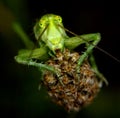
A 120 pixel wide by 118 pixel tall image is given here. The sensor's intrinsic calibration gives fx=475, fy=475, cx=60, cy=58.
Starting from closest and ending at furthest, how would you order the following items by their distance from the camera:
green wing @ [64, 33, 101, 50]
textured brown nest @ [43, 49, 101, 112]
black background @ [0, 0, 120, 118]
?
textured brown nest @ [43, 49, 101, 112]
green wing @ [64, 33, 101, 50]
black background @ [0, 0, 120, 118]

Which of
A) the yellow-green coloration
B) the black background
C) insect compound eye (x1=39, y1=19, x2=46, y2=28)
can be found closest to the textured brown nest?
the yellow-green coloration

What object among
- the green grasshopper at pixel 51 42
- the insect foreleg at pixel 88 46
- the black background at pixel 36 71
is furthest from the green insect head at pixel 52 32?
the black background at pixel 36 71

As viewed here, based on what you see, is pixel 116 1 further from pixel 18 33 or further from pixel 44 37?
pixel 44 37

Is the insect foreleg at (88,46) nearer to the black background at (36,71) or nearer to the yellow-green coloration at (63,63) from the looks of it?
the yellow-green coloration at (63,63)

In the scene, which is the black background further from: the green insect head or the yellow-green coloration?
the green insect head

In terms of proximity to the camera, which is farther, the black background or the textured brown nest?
the black background

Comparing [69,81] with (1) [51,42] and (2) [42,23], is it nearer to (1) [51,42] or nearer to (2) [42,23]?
(1) [51,42]

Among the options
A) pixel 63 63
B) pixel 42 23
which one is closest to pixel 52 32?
pixel 42 23
